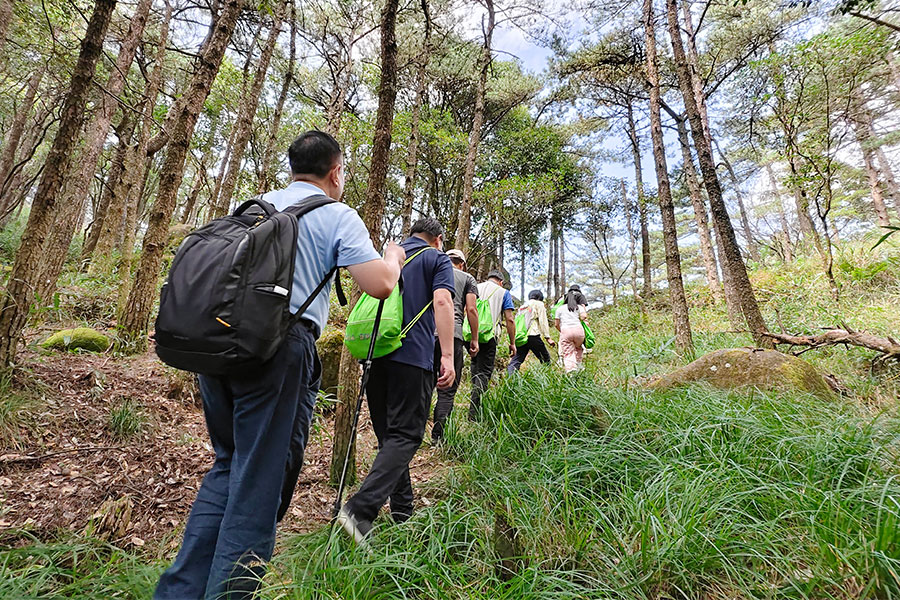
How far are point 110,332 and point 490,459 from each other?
18.1 ft

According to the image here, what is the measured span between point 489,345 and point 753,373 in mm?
2693

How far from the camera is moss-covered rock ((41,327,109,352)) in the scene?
4759 mm

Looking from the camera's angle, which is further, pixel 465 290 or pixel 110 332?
pixel 110 332

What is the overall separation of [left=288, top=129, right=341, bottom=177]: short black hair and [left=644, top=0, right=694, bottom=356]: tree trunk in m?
6.03

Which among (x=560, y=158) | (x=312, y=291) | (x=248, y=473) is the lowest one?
(x=248, y=473)

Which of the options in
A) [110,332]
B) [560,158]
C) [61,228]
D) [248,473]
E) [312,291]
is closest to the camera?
[248,473]

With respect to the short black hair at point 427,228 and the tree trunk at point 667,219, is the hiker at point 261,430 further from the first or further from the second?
the tree trunk at point 667,219

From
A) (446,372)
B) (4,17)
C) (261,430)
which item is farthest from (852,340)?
(4,17)

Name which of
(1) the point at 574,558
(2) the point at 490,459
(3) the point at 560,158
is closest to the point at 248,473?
(1) the point at 574,558

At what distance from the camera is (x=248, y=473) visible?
1481 millimetres

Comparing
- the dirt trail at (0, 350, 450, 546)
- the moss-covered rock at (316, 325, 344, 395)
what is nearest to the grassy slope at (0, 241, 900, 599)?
the dirt trail at (0, 350, 450, 546)

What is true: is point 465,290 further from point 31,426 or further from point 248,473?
point 31,426

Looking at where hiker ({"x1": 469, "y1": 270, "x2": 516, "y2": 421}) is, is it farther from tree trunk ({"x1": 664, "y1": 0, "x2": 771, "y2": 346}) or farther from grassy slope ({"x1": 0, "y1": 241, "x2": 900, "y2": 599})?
tree trunk ({"x1": 664, "y1": 0, "x2": 771, "y2": 346})

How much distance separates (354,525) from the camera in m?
1.96
